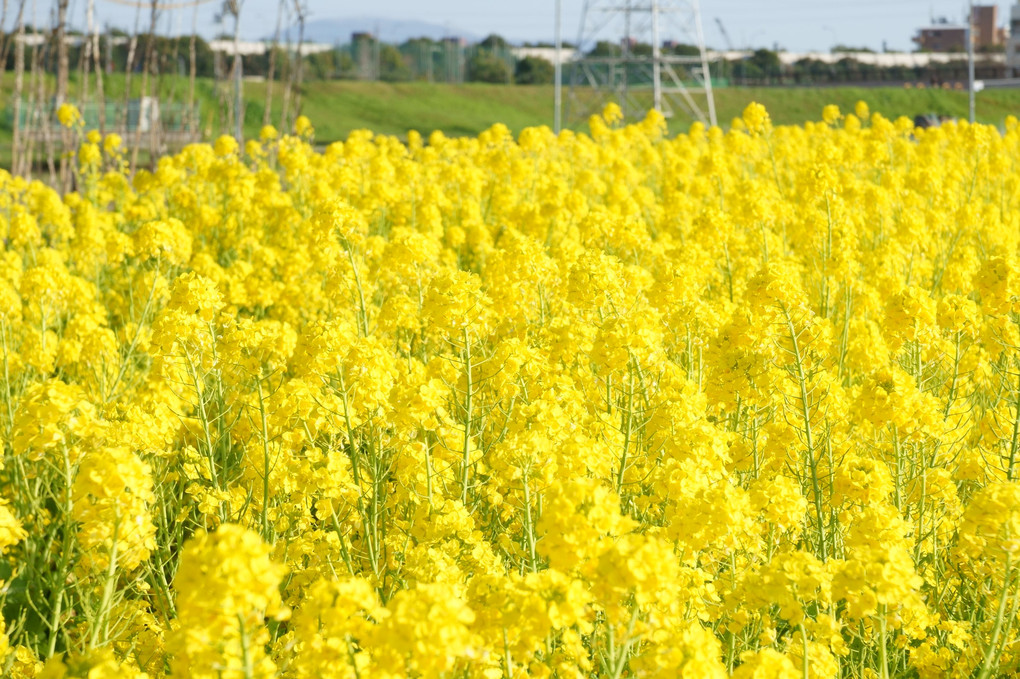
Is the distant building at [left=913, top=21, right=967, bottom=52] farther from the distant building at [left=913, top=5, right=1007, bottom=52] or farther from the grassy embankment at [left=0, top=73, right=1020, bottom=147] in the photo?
the grassy embankment at [left=0, top=73, right=1020, bottom=147]

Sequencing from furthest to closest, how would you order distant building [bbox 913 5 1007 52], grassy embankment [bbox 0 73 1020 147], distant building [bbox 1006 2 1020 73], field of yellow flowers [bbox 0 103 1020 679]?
distant building [bbox 913 5 1007 52] → distant building [bbox 1006 2 1020 73] → grassy embankment [bbox 0 73 1020 147] → field of yellow flowers [bbox 0 103 1020 679]

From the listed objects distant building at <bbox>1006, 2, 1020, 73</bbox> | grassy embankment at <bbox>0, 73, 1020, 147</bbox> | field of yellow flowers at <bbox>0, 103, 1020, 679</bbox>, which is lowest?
field of yellow flowers at <bbox>0, 103, 1020, 679</bbox>

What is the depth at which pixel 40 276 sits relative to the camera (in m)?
5.41

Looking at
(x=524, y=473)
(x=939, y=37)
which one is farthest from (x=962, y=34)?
(x=524, y=473)

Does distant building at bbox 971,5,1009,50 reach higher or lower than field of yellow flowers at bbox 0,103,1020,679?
higher

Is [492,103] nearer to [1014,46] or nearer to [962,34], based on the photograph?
[1014,46]

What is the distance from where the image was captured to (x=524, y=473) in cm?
308

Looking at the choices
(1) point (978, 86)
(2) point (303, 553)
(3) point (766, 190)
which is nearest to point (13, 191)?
(3) point (766, 190)

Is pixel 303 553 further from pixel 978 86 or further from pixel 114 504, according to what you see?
pixel 978 86

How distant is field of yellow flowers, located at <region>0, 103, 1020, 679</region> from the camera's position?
2244 millimetres

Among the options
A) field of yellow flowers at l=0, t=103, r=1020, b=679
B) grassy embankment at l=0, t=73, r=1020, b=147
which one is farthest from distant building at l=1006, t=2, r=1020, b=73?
field of yellow flowers at l=0, t=103, r=1020, b=679

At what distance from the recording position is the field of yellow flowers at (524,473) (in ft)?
7.36

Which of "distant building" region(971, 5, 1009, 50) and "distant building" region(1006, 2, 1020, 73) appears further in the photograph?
"distant building" region(971, 5, 1009, 50)

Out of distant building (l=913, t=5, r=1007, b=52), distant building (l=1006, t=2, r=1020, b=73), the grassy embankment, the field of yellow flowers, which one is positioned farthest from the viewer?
distant building (l=913, t=5, r=1007, b=52)
